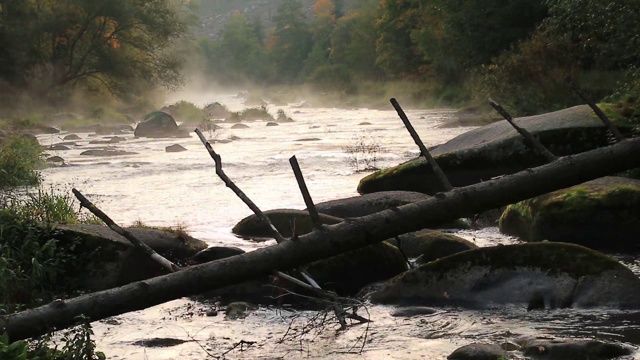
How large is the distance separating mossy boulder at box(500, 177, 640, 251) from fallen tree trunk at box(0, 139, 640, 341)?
4550mm

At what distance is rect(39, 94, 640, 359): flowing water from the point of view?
7223mm

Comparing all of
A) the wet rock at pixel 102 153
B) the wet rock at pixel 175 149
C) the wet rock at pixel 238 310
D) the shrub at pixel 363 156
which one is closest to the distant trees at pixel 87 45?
the wet rock at pixel 175 149

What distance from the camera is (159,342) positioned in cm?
757

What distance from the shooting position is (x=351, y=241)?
5801 mm

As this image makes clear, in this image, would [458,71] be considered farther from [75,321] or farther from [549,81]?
[75,321]

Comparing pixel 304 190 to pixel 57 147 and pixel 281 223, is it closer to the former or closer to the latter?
pixel 281 223

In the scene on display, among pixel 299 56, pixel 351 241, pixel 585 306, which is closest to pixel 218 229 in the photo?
pixel 585 306

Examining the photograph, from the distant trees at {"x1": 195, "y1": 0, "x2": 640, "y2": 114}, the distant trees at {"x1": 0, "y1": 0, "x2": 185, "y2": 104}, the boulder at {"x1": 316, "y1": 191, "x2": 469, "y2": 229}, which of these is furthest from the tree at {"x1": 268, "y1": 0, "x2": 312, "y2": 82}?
the boulder at {"x1": 316, "y1": 191, "x2": 469, "y2": 229}

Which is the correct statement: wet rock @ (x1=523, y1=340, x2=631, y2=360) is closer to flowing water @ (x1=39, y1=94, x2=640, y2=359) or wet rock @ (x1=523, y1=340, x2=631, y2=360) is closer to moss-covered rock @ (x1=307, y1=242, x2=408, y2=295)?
→ flowing water @ (x1=39, y1=94, x2=640, y2=359)

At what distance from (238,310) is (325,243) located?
2.92 meters

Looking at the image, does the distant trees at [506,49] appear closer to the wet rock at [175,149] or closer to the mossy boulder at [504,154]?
the mossy boulder at [504,154]

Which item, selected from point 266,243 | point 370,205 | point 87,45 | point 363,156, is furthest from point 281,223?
point 87,45

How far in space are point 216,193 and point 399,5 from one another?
42810mm

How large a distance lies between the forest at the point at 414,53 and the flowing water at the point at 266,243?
3.82m
